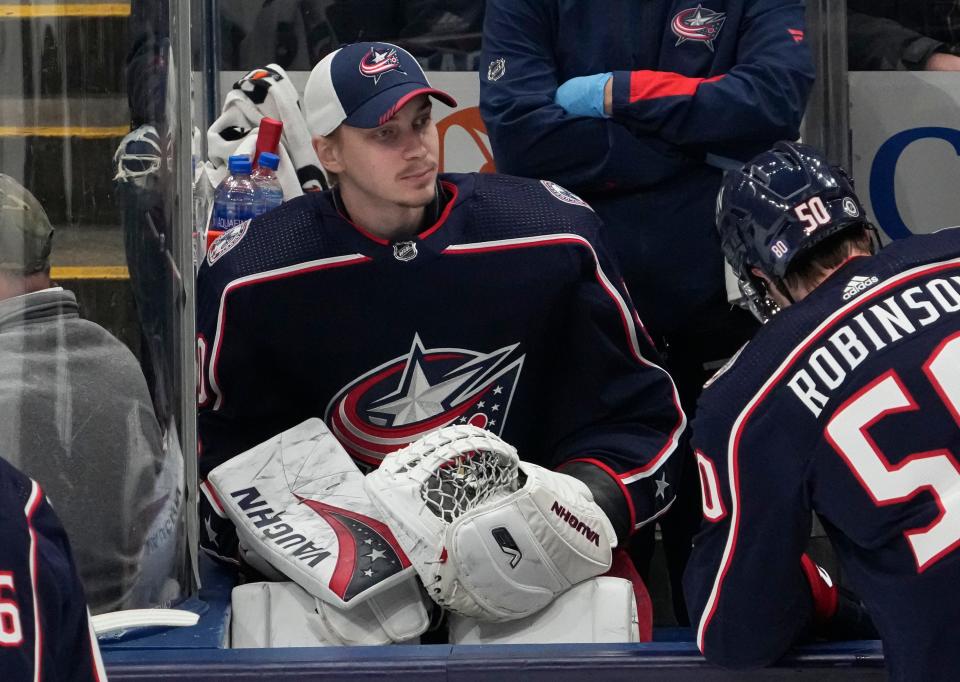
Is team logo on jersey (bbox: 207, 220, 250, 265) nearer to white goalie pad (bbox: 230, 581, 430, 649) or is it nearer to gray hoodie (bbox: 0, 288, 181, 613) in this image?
gray hoodie (bbox: 0, 288, 181, 613)

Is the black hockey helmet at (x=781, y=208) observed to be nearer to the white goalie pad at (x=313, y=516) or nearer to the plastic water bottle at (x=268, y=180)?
the white goalie pad at (x=313, y=516)

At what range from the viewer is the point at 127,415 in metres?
2.08

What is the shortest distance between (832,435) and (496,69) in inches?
57.6

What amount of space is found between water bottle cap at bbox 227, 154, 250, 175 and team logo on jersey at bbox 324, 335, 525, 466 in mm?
932

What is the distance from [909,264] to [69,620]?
3.60ft

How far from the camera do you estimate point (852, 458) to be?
1703mm

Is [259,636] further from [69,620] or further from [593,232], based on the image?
[69,620]

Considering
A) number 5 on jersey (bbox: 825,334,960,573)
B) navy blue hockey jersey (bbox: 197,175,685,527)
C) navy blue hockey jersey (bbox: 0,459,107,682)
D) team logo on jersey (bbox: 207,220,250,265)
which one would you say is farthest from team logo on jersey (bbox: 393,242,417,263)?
navy blue hockey jersey (bbox: 0,459,107,682)

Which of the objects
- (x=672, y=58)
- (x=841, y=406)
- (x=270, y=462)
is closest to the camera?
(x=841, y=406)

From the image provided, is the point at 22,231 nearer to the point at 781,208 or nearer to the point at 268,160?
the point at 781,208

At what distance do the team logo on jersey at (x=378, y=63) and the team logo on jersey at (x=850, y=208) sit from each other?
90 cm

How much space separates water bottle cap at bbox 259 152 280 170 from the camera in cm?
322

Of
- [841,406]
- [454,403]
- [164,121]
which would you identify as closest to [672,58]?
[454,403]

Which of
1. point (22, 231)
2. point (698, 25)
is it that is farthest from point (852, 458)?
point (698, 25)
